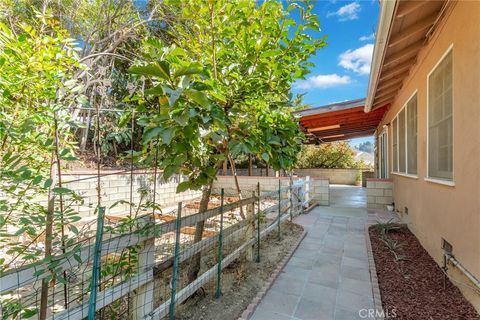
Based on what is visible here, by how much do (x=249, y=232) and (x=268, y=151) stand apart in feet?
6.47

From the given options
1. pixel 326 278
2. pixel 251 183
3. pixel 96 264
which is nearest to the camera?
pixel 96 264

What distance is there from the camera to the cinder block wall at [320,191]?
8.61 meters

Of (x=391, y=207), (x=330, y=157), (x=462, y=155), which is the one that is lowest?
(x=391, y=207)

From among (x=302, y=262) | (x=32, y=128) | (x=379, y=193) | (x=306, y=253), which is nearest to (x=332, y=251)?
(x=306, y=253)

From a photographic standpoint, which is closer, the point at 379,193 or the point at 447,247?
the point at 447,247

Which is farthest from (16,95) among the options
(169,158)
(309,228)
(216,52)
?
(309,228)

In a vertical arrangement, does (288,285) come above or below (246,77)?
below

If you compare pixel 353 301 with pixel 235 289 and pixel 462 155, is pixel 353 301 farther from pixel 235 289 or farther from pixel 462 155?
pixel 462 155

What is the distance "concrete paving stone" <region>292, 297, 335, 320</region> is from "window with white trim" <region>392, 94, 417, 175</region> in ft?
12.1

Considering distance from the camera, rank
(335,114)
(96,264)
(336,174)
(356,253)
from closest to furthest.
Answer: (96,264) < (356,253) < (335,114) < (336,174)

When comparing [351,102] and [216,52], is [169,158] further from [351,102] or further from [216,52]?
[351,102]

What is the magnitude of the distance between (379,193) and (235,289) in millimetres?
6548

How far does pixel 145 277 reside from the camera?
6.44ft

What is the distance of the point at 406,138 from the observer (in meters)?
5.80
